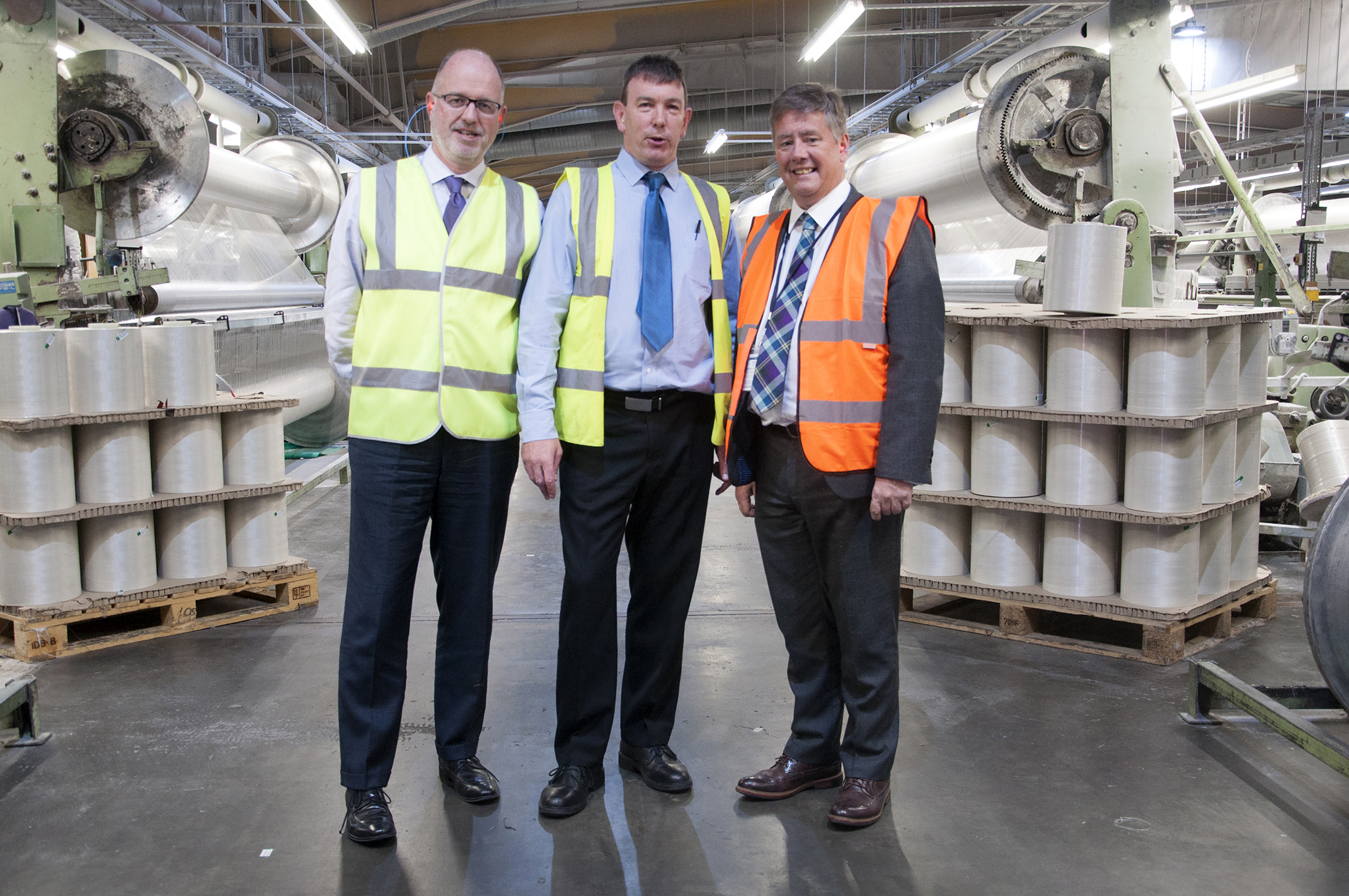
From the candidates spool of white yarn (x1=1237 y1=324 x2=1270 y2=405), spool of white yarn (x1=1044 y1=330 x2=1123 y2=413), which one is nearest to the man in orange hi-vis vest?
spool of white yarn (x1=1044 y1=330 x2=1123 y2=413)

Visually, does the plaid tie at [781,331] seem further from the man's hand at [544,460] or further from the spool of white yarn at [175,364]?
the spool of white yarn at [175,364]

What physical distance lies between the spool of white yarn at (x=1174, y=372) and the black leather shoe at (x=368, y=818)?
312cm

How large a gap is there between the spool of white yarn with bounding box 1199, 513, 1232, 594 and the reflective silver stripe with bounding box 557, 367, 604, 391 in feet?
9.68

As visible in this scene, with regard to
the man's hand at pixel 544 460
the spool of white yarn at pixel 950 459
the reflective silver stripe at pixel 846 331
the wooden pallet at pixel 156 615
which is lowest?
the wooden pallet at pixel 156 615

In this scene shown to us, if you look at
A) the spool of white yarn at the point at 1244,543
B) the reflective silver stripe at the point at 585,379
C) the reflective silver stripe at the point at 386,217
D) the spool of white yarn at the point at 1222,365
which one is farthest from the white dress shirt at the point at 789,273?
the spool of white yarn at the point at 1244,543

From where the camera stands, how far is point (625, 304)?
2.70m

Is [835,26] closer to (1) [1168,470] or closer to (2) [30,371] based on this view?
(1) [1168,470]

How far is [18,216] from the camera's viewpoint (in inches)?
204

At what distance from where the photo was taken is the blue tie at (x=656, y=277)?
106 inches

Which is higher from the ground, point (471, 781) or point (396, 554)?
point (396, 554)

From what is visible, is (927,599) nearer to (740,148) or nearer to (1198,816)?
(1198,816)

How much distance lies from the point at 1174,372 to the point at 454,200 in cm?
284

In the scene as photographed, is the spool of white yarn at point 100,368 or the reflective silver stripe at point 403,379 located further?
the spool of white yarn at point 100,368

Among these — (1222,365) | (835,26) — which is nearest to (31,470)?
(1222,365)
